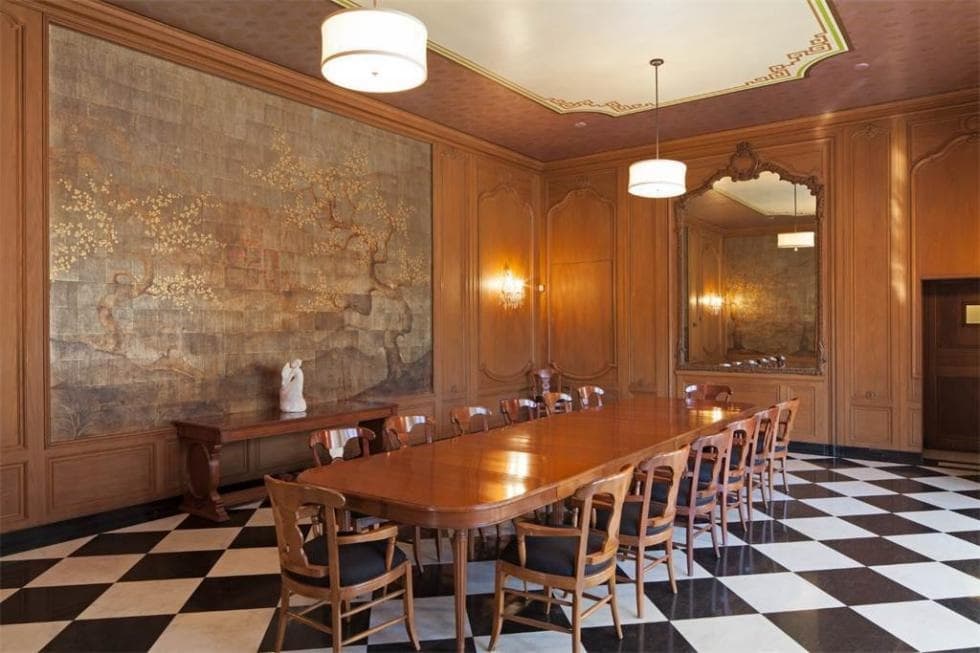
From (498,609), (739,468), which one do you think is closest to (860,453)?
(739,468)

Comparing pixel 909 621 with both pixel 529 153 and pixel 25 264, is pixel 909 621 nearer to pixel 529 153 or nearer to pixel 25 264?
pixel 25 264

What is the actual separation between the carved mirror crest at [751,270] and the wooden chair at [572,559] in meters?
5.41

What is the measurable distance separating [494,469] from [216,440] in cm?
254

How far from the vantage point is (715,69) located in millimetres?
5969

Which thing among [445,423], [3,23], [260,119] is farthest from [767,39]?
[3,23]

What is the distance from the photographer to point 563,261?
30.0ft

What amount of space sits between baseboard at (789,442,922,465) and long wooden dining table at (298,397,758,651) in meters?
2.91

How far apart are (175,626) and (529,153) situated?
6.99 m

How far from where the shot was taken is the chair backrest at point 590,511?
104 inches

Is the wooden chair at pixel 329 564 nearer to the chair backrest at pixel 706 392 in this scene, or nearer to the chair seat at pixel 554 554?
the chair seat at pixel 554 554

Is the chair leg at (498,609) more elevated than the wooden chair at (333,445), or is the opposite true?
the wooden chair at (333,445)

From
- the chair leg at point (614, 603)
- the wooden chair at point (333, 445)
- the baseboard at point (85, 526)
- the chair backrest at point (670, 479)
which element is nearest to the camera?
the chair leg at point (614, 603)

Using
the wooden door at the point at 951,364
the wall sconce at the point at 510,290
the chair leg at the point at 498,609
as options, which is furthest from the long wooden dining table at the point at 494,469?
the wall sconce at the point at 510,290

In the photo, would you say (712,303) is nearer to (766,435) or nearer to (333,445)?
(766,435)
